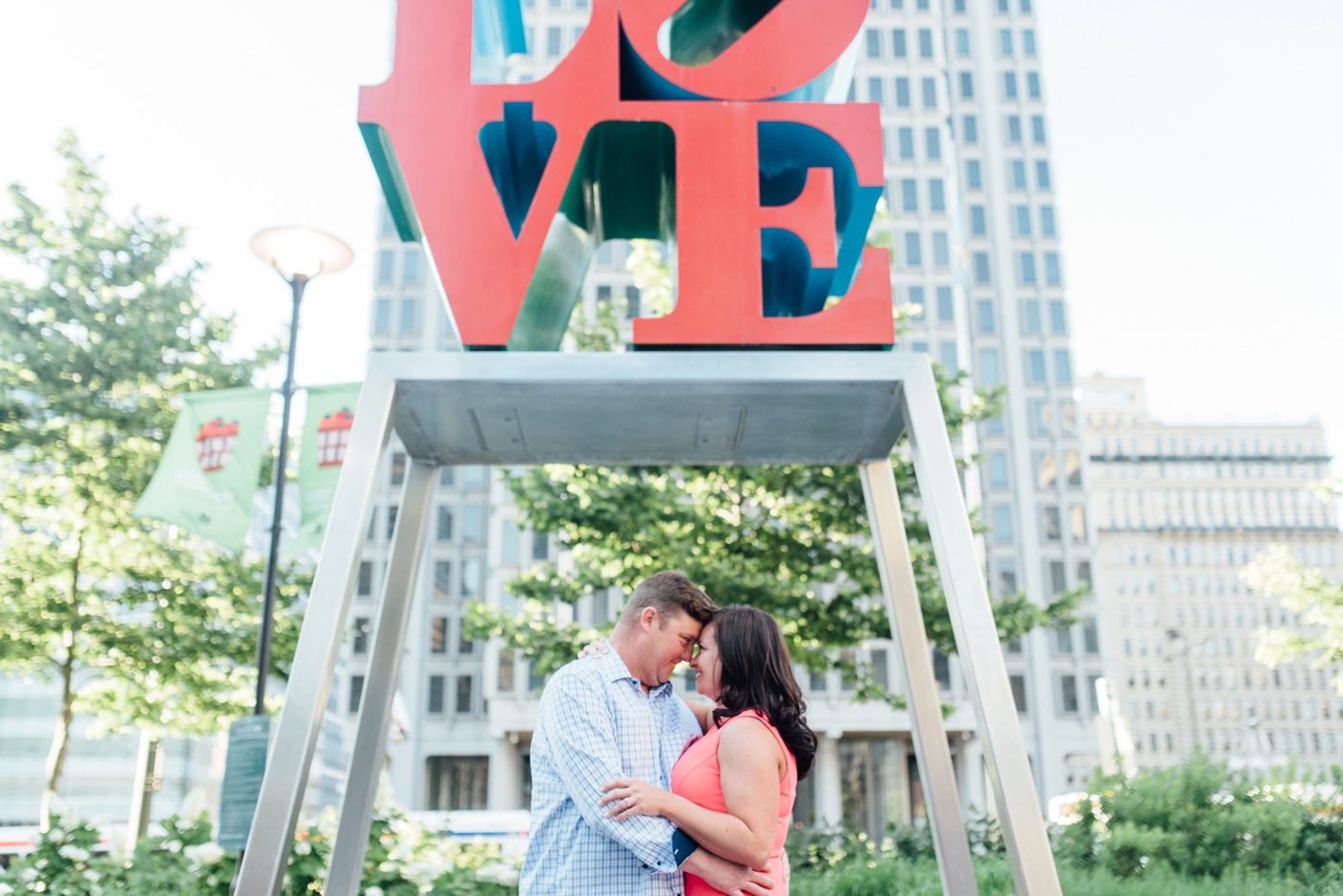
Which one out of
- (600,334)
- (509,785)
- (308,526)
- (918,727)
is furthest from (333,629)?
(509,785)

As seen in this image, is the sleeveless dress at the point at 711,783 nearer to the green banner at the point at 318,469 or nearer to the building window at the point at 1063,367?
the green banner at the point at 318,469

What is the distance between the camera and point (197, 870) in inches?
299

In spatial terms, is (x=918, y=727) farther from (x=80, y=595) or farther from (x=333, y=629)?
(x=80, y=595)

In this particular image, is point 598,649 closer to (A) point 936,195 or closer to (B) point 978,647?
(B) point 978,647

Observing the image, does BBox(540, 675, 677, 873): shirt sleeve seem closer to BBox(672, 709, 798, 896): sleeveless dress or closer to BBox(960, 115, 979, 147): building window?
BBox(672, 709, 798, 896): sleeveless dress

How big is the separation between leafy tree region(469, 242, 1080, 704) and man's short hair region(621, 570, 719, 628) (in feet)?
31.6

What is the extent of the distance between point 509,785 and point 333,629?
168 feet

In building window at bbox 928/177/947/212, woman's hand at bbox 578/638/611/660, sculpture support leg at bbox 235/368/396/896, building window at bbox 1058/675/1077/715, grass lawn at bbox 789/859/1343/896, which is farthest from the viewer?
building window at bbox 928/177/947/212

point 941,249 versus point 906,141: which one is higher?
point 906,141

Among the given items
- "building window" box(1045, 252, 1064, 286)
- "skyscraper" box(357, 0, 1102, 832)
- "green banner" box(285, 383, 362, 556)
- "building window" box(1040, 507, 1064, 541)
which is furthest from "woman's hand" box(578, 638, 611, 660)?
"building window" box(1045, 252, 1064, 286)

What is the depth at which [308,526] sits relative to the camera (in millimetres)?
9805

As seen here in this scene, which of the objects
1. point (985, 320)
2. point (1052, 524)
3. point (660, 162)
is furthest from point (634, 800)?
point (985, 320)

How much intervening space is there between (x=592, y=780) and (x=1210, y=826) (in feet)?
28.9

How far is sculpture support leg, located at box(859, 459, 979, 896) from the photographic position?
5.63m
